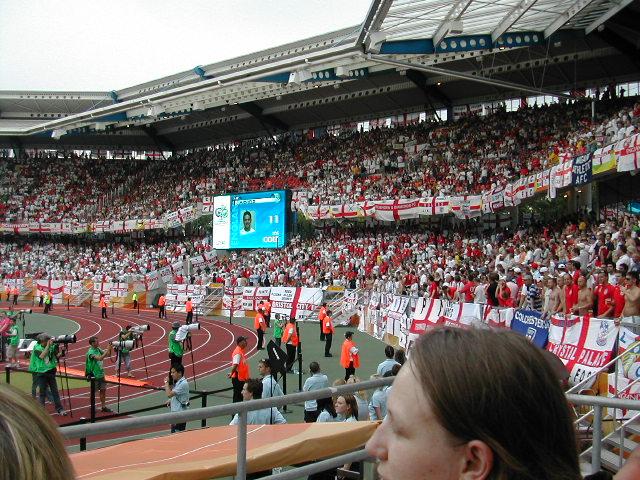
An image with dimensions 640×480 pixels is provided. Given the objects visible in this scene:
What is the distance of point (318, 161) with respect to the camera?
149 feet

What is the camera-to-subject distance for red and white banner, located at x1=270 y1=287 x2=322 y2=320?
30.2 meters

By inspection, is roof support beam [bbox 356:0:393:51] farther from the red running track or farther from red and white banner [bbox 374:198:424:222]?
the red running track

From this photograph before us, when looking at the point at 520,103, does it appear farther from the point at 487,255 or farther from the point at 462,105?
the point at 487,255

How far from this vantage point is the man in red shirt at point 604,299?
11172mm

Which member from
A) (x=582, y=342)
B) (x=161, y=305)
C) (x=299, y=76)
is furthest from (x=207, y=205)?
(x=582, y=342)

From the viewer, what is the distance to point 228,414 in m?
3.14

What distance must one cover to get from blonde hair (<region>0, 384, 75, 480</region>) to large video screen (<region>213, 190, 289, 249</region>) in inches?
1459

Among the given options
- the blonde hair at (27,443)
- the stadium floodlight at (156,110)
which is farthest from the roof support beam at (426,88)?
the blonde hair at (27,443)

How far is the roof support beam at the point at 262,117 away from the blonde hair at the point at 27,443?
1936 inches

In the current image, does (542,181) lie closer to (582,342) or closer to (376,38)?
(376,38)

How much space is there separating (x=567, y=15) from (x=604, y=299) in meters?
16.4

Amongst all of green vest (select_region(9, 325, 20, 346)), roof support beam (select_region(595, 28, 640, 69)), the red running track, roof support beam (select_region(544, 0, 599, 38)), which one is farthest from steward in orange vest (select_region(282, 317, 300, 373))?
roof support beam (select_region(595, 28, 640, 69))

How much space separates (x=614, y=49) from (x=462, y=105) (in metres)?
11.5

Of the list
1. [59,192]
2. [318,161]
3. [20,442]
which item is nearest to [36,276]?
[59,192]
